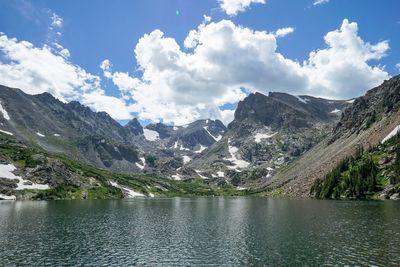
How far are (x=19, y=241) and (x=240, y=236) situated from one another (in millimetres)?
45447

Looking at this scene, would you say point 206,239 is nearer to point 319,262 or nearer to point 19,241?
point 319,262

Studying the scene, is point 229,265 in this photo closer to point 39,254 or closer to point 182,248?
point 182,248

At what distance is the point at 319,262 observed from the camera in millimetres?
55656

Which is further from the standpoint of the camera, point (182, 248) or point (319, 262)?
point (182, 248)

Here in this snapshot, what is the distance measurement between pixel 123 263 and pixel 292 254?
2753 centimetres

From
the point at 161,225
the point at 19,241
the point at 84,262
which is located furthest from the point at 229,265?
the point at 161,225

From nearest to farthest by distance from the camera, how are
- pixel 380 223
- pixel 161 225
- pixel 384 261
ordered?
1. pixel 384 261
2. pixel 380 223
3. pixel 161 225

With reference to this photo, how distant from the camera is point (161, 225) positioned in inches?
4107

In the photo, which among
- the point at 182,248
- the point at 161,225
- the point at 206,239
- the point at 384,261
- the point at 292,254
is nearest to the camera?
the point at 384,261

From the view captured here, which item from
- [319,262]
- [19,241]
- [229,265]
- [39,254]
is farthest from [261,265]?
[19,241]

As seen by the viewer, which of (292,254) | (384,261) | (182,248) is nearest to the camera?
(384,261)

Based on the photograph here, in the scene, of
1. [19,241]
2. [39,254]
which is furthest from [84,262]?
[19,241]

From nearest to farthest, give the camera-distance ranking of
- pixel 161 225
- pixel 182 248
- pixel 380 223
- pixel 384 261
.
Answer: pixel 384 261 → pixel 182 248 → pixel 380 223 → pixel 161 225

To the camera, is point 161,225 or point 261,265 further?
point 161,225
